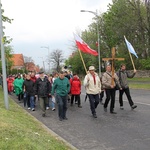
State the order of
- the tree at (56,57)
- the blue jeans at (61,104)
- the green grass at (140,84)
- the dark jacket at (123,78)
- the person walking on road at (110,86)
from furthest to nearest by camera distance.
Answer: the tree at (56,57)
the green grass at (140,84)
the dark jacket at (123,78)
the person walking on road at (110,86)
the blue jeans at (61,104)

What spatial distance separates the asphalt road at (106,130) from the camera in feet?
21.4

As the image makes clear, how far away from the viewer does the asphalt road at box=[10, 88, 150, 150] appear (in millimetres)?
6527

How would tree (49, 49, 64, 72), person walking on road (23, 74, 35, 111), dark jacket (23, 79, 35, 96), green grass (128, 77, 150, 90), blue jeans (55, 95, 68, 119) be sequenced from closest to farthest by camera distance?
blue jeans (55, 95, 68, 119) < person walking on road (23, 74, 35, 111) < dark jacket (23, 79, 35, 96) < green grass (128, 77, 150, 90) < tree (49, 49, 64, 72)

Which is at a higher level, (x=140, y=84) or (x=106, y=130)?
(x=106, y=130)

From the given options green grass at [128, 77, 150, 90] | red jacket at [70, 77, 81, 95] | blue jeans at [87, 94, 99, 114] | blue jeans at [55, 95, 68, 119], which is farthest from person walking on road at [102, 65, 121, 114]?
green grass at [128, 77, 150, 90]

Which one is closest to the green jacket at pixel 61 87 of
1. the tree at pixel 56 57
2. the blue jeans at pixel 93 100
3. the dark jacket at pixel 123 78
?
the blue jeans at pixel 93 100

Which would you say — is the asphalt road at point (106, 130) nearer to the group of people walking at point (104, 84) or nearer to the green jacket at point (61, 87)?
the group of people walking at point (104, 84)

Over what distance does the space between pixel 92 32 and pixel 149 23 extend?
17.5 m

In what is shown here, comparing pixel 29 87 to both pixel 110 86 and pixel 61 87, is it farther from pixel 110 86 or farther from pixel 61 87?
pixel 110 86

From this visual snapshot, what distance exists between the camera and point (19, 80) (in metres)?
17.4

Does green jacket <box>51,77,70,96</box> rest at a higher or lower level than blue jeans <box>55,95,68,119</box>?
higher

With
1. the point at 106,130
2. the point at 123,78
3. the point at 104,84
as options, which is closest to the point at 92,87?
the point at 104,84

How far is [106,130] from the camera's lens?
26.3 ft

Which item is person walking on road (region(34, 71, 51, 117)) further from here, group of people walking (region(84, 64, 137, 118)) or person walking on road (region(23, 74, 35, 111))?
person walking on road (region(23, 74, 35, 111))
